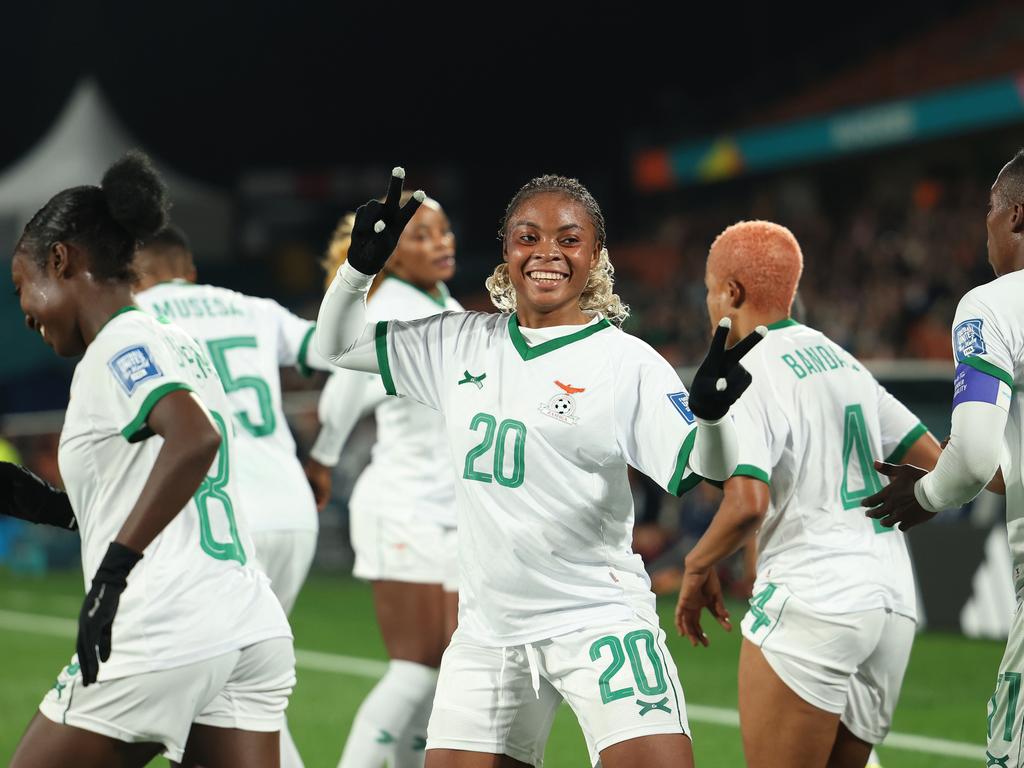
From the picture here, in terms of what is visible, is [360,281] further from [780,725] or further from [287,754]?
[287,754]

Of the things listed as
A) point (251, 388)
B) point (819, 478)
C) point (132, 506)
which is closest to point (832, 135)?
point (251, 388)

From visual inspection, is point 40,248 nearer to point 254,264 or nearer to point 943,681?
point 943,681

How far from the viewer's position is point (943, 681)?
888 centimetres

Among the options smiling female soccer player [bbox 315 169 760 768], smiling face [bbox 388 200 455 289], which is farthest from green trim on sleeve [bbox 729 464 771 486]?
smiling face [bbox 388 200 455 289]

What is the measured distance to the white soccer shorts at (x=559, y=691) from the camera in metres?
3.49

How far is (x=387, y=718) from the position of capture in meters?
5.49

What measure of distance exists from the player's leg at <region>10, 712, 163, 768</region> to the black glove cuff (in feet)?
1.34

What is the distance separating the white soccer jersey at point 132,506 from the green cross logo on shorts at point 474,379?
685 millimetres

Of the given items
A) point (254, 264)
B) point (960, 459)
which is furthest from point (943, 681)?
point (254, 264)

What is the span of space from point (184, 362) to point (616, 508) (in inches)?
46.5

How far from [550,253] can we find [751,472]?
920 millimetres

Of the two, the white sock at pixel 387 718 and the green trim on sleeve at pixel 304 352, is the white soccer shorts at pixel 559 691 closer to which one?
the white sock at pixel 387 718

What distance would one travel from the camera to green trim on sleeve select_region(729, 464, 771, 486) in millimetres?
4094

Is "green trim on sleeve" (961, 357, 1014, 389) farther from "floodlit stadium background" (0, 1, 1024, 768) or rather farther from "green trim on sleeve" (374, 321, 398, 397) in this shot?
"floodlit stadium background" (0, 1, 1024, 768)
